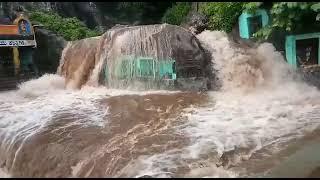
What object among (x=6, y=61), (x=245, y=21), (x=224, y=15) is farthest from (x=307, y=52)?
(x=6, y=61)

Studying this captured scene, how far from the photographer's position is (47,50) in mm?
15766

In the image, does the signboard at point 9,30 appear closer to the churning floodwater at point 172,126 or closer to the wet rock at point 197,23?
the churning floodwater at point 172,126

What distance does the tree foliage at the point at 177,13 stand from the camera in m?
17.0

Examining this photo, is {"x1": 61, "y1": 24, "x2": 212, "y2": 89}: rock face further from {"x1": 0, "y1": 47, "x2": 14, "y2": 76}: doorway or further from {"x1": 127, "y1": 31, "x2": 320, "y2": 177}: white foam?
{"x1": 0, "y1": 47, "x2": 14, "y2": 76}: doorway

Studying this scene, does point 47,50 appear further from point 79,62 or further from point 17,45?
point 79,62

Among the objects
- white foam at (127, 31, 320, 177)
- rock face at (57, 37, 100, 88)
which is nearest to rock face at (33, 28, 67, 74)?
rock face at (57, 37, 100, 88)

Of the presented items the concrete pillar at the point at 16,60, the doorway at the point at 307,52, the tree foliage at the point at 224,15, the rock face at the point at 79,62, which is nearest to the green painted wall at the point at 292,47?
the doorway at the point at 307,52

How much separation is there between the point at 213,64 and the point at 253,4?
1.86 m

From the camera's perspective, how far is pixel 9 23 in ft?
48.0

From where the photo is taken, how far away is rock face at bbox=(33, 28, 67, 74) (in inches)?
619

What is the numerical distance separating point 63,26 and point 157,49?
6917 mm

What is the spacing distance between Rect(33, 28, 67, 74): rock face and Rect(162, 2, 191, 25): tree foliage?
4.42 m

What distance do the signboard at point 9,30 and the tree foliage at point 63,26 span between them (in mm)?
1639

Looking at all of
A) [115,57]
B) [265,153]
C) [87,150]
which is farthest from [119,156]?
[115,57]
